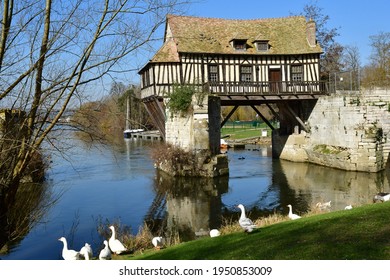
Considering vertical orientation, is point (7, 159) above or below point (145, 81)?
below

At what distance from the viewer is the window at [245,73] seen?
76.0 ft

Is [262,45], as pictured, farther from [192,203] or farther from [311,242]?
[311,242]

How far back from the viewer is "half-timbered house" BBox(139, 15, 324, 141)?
2197 centimetres

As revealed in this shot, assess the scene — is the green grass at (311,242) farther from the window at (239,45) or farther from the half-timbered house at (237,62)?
the window at (239,45)

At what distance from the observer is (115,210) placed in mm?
14320

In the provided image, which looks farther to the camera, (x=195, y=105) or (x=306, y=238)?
(x=195, y=105)

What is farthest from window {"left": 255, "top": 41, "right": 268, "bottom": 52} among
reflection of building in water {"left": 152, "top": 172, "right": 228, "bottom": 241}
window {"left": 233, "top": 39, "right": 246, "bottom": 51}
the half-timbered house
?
reflection of building in water {"left": 152, "top": 172, "right": 228, "bottom": 241}

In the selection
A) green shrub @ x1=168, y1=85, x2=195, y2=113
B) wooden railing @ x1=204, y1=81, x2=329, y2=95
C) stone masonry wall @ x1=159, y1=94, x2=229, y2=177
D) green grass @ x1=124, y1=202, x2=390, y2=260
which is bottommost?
green grass @ x1=124, y1=202, x2=390, y2=260

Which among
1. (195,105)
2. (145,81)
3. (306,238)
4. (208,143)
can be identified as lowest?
(306,238)

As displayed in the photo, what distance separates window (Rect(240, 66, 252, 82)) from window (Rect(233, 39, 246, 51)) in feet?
3.34

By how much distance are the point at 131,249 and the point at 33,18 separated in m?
6.08

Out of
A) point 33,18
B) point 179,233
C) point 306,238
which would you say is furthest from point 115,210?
point 33,18

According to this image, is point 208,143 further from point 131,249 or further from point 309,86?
point 131,249

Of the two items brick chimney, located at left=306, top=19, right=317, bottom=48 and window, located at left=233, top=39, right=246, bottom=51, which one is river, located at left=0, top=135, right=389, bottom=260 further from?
brick chimney, located at left=306, top=19, right=317, bottom=48
